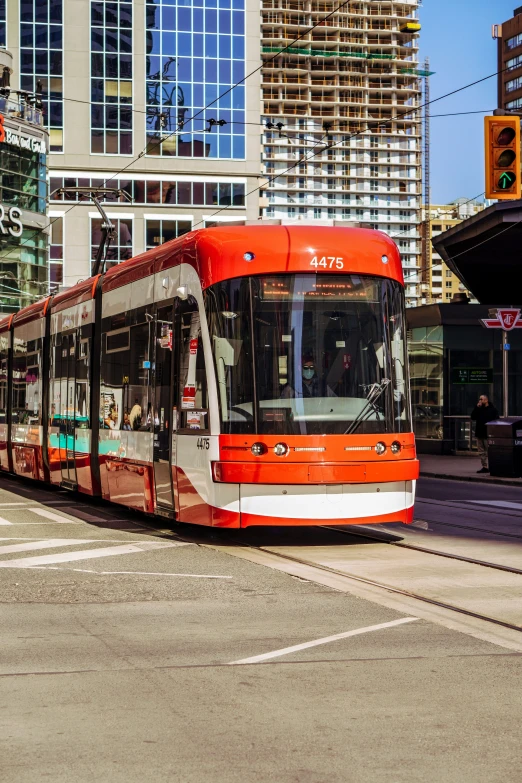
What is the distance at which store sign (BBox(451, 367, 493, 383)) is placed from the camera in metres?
35.6

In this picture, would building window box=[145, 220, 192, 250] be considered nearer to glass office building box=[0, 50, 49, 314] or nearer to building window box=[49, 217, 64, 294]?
building window box=[49, 217, 64, 294]

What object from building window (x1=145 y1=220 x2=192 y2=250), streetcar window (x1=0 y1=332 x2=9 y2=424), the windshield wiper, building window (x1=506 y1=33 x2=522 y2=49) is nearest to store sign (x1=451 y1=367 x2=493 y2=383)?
streetcar window (x1=0 y1=332 x2=9 y2=424)

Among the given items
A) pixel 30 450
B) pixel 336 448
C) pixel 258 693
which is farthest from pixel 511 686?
pixel 30 450

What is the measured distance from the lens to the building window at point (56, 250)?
75188 mm

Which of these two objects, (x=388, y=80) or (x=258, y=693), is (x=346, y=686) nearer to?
(x=258, y=693)

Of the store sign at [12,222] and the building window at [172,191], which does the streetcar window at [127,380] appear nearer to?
the store sign at [12,222]

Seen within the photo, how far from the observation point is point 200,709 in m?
5.80

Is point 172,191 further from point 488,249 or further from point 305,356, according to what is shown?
point 305,356

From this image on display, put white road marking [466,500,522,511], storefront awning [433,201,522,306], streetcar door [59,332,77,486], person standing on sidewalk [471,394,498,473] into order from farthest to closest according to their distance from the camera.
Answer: storefront awning [433,201,522,306] < person standing on sidewalk [471,394,498,473] < white road marking [466,500,522,511] < streetcar door [59,332,77,486]

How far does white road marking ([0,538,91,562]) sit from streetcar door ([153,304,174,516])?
1003mm

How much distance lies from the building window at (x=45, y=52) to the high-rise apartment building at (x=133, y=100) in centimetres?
6

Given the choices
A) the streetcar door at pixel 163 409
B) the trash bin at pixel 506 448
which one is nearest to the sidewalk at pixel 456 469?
the trash bin at pixel 506 448

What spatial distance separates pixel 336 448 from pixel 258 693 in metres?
6.08

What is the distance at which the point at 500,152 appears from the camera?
1590cm
